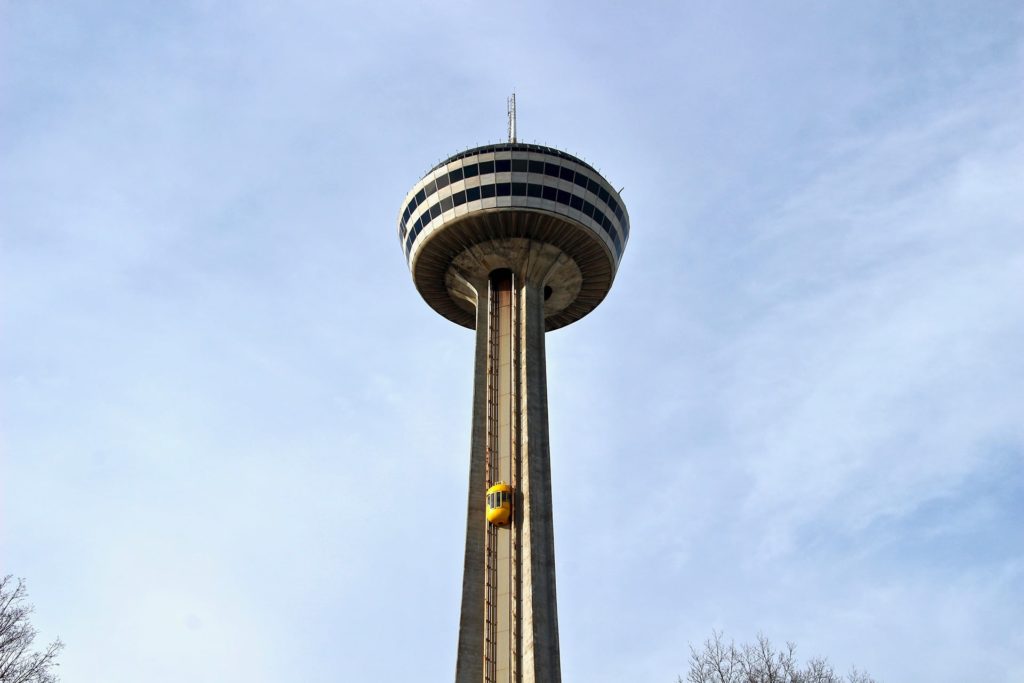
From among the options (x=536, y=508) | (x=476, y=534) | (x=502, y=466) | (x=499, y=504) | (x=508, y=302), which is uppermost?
(x=508, y=302)

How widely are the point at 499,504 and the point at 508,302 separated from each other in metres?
16.7

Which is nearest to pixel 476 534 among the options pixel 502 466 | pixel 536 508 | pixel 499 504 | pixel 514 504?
pixel 499 504

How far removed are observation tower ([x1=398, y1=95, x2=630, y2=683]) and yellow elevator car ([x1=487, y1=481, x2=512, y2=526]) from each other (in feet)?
0.24

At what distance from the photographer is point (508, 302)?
72.4m

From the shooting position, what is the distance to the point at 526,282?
71.8m

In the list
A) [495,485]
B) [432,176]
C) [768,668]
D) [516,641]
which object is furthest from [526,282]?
[768,668]

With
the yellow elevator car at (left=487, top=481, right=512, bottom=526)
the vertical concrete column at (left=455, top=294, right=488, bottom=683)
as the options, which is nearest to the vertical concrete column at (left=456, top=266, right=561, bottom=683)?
the vertical concrete column at (left=455, top=294, right=488, bottom=683)

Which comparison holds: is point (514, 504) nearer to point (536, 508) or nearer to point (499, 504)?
point (499, 504)

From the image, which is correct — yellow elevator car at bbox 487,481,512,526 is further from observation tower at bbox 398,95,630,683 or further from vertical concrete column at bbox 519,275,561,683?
vertical concrete column at bbox 519,275,561,683

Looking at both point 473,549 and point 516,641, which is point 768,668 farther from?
point 473,549

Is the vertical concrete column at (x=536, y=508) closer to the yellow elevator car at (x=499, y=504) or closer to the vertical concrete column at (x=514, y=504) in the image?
the vertical concrete column at (x=514, y=504)

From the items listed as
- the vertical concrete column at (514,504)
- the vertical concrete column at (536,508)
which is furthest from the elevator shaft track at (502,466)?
the vertical concrete column at (536,508)

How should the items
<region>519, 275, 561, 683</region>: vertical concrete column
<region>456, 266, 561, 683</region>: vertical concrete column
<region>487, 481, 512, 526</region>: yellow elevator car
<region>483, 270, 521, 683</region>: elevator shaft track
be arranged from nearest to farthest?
<region>519, 275, 561, 683</region>: vertical concrete column < <region>456, 266, 561, 683</region>: vertical concrete column < <region>483, 270, 521, 683</region>: elevator shaft track < <region>487, 481, 512, 526</region>: yellow elevator car

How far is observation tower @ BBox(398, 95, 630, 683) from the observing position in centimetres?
5909
